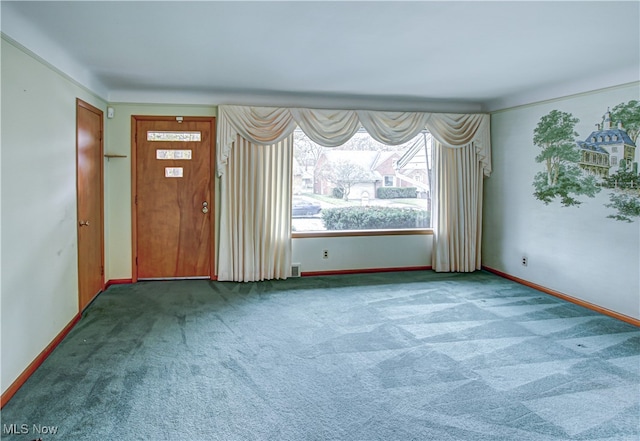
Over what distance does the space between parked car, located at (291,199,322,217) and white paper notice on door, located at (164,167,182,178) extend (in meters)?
1.52

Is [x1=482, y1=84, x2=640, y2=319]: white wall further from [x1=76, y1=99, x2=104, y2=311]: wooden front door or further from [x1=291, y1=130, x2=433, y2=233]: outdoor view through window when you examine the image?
[x1=76, y1=99, x2=104, y2=311]: wooden front door

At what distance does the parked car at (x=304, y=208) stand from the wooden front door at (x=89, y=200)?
2.35m

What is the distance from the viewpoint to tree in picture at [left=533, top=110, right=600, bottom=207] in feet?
14.8

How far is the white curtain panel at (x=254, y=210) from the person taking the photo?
5234 mm

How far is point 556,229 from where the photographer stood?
15.8 ft

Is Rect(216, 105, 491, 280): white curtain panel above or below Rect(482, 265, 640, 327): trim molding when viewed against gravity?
above

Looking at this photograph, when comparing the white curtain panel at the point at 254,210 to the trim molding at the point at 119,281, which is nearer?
the trim molding at the point at 119,281

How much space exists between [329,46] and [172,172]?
9.33 feet

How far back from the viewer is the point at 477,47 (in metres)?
A: 3.30

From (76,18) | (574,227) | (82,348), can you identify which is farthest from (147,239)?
(574,227)

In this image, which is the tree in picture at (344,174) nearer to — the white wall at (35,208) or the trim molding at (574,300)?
→ the trim molding at (574,300)

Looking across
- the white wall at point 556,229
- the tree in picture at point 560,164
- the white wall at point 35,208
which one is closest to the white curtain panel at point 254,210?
the white wall at point 35,208

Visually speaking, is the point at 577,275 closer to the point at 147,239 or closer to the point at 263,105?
the point at 263,105

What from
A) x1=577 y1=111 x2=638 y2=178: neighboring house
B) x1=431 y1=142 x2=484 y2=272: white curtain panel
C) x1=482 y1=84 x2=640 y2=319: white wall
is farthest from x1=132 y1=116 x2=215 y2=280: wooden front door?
x1=577 y1=111 x2=638 y2=178: neighboring house
